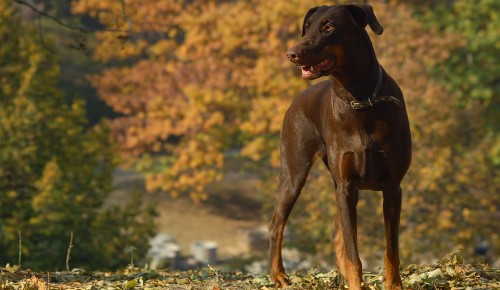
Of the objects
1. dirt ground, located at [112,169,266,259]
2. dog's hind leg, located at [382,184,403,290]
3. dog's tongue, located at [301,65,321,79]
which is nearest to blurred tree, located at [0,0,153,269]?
dog's hind leg, located at [382,184,403,290]

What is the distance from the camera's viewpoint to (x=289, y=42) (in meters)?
20.6

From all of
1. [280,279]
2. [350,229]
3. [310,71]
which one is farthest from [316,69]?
[280,279]

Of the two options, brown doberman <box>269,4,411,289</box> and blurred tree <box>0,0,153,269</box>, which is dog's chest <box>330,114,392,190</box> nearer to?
brown doberman <box>269,4,411,289</box>

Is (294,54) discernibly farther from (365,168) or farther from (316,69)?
(365,168)

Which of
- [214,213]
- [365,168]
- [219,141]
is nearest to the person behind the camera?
[365,168]

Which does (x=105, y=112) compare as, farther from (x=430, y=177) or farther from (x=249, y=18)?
(x=430, y=177)

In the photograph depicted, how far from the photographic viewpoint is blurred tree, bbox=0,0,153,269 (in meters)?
12.9

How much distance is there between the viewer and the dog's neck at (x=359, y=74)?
5312 mm

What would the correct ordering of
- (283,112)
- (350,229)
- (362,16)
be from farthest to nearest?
(283,112), (350,229), (362,16)

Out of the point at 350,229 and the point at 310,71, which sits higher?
the point at 310,71

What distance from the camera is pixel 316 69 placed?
5.12 meters

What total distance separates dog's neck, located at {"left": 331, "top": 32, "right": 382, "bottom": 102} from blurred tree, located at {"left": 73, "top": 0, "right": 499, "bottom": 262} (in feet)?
29.2

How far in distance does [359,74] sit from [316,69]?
1.30 feet

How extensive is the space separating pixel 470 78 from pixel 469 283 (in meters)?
18.0
